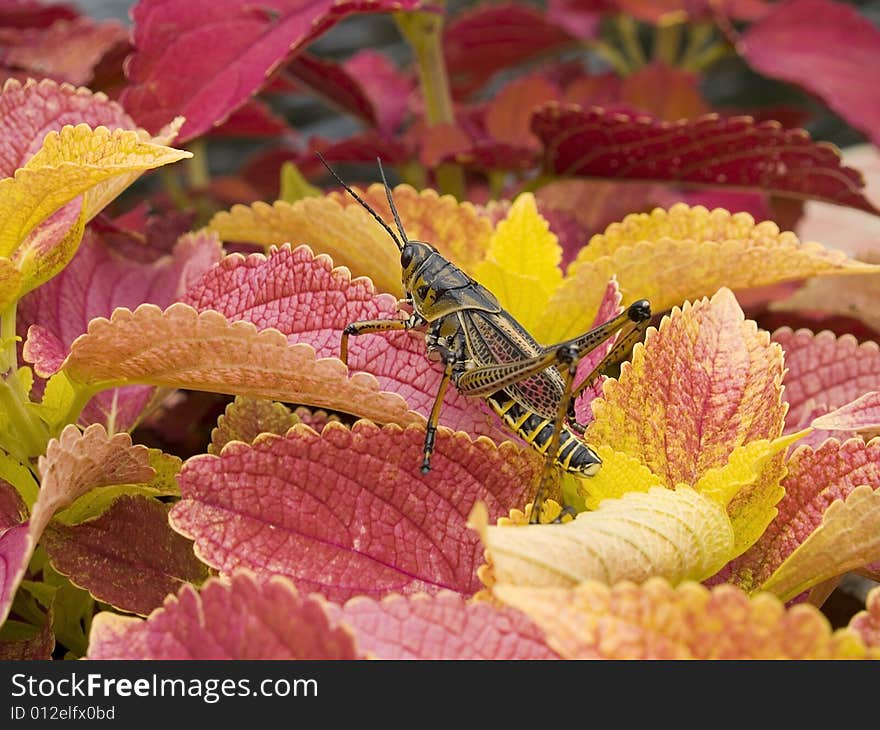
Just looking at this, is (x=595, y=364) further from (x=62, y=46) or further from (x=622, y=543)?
(x=62, y=46)

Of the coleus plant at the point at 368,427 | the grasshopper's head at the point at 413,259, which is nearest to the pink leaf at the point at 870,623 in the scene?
the coleus plant at the point at 368,427

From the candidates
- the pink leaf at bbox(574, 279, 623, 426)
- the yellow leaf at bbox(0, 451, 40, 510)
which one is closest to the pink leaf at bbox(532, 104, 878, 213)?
the pink leaf at bbox(574, 279, 623, 426)

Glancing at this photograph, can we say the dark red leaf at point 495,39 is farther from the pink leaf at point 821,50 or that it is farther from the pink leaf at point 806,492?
the pink leaf at point 806,492

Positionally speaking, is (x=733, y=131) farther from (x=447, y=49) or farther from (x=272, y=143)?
(x=272, y=143)

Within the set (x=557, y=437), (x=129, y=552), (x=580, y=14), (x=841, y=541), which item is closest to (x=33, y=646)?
(x=129, y=552)

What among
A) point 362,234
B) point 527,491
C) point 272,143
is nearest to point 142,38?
point 362,234
